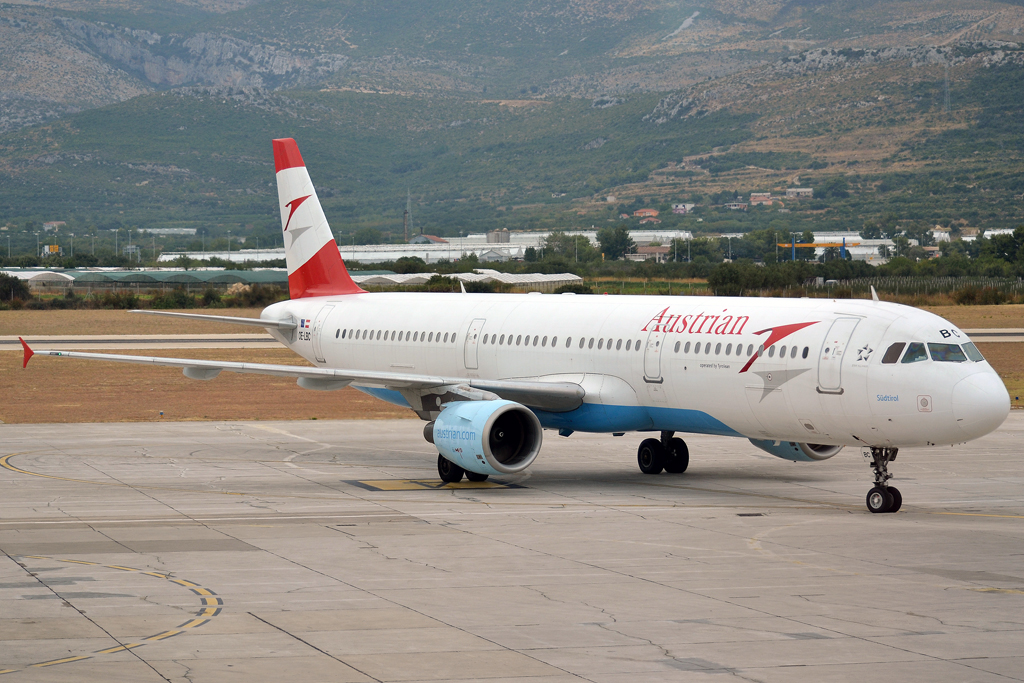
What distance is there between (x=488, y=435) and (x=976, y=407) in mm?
9405

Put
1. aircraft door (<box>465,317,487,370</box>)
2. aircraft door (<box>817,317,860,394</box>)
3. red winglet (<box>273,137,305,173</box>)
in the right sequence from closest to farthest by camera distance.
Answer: aircraft door (<box>817,317,860,394</box>) → aircraft door (<box>465,317,487,370</box>) → red winglet (<box>273,137,305,173</box>)

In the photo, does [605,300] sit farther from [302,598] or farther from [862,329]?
[302,598]

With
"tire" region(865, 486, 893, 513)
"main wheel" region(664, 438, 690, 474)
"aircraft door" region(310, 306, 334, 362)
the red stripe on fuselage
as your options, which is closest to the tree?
the red stripe on fuselage

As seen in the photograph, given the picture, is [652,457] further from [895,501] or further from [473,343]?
[895,501]

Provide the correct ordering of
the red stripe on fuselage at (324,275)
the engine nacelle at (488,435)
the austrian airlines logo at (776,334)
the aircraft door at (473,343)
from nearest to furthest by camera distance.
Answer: the austrian airlines logo at (776,334), the engine nacelle at (488,435), the aircraft door at (473,343), the red stripe on fuselage at (324,275)

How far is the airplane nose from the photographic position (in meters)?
22.9

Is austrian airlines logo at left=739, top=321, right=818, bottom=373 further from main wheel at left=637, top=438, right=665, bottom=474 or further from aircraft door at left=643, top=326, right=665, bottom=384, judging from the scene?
main wheel at left=637, top=438, right=665, bottom=474

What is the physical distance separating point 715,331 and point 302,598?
12374 mm

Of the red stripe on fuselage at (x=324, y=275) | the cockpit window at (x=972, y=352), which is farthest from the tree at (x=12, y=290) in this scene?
the cockpit window at (x=972, y=352)

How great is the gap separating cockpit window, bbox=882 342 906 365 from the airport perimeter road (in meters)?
2.98

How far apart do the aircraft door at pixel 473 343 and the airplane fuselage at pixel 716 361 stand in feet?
0.13

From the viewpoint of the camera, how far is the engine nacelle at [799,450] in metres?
28.8

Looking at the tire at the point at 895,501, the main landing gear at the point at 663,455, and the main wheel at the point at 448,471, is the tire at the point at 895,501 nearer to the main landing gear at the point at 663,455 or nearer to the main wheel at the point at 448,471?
the main landing gear at the point at 663,455

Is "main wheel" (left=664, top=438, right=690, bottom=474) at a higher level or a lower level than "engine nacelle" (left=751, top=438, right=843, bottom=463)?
lower
